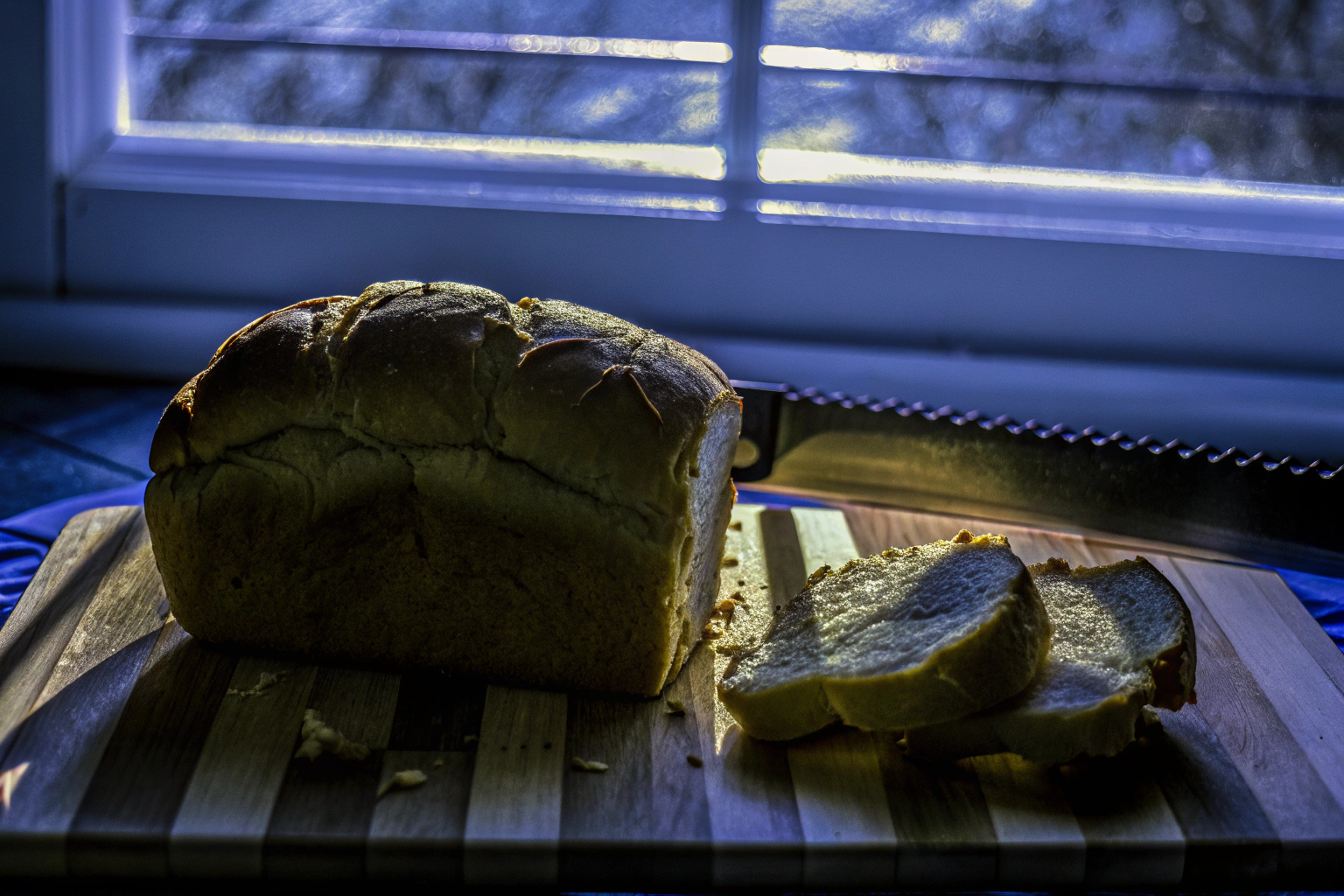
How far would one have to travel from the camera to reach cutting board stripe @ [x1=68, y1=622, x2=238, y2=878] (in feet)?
4.53

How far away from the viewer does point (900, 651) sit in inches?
62.0

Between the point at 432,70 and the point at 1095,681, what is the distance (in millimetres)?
2602

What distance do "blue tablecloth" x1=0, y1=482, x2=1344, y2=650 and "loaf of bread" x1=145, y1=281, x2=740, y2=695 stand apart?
1.59ft

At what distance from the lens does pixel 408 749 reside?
1.57m

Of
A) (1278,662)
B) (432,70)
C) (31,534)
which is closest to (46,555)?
(31,534)

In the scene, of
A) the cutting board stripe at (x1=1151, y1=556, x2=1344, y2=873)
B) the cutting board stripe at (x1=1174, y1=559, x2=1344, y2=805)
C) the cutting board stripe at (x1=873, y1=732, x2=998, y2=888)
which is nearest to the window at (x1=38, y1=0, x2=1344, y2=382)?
the cutting board stripe at (x1=1174, y1=559, x2=1344, y2=805)

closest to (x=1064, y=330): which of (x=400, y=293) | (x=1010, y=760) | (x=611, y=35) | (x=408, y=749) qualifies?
(x=611, y=35)

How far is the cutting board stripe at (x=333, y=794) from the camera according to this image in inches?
54.5

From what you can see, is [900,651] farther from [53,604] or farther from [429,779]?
[53,604]

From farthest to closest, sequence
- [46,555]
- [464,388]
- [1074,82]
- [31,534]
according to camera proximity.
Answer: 1. [1074,82]
2. [31,534]
3. [46,555]
4. [464,388]

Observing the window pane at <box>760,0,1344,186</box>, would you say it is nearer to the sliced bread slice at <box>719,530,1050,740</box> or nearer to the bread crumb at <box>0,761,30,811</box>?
the sliced bread slice at <box>719,530,1050,740</box>

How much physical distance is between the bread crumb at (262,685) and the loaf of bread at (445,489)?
2.4 inches

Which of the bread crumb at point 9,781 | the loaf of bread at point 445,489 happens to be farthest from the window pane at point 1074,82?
the bread crumb at point 9,781

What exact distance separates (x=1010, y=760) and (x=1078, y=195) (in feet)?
6.85
